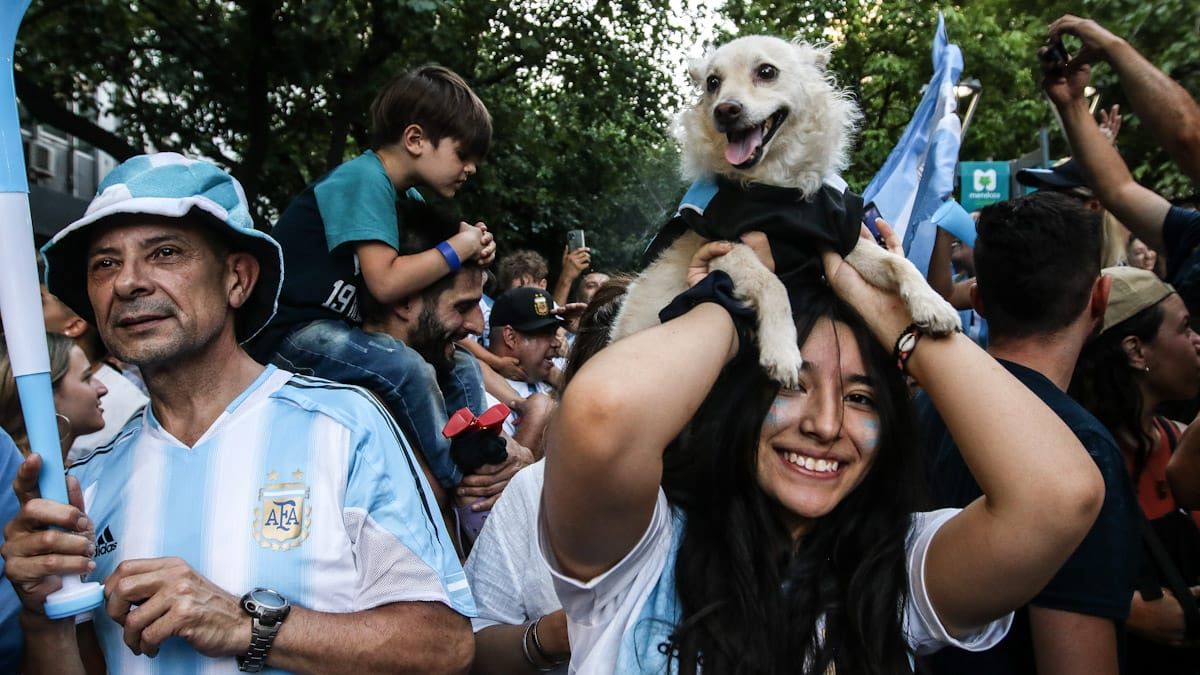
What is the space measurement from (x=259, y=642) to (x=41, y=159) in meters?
17.8

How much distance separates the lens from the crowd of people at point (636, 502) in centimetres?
183

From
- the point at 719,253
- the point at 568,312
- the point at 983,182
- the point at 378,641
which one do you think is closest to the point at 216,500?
the point at 378,641

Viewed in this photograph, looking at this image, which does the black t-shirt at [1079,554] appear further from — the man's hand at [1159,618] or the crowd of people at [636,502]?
the man's hand at [1159,618]

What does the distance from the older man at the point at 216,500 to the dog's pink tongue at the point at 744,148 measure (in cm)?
127

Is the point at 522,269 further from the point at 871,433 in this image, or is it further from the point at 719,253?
the point at 871,433

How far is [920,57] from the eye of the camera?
18.9m

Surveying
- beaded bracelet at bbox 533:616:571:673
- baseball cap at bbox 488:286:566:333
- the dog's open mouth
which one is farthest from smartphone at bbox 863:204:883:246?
baseball cap at bbox 488:286:566:333

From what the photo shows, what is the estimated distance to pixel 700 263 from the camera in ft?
8.32

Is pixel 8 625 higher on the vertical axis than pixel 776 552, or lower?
lower

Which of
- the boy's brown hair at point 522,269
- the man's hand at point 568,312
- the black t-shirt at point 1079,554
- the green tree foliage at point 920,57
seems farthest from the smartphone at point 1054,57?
the green tree foliage at point 920,57

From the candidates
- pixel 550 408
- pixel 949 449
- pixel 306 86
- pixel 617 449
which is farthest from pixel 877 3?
pixel 617 449

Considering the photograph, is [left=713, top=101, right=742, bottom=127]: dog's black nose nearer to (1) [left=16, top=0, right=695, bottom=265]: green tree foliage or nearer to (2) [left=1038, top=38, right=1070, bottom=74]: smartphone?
(2) [left=1038, top=38, right=1070, bottom=74]: smartphone

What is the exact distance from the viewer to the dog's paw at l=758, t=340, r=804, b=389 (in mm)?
2010

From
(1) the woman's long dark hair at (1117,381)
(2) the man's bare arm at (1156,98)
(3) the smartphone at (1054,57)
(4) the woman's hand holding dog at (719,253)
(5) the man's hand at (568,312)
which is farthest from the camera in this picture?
(5) the man's hand at (568,312)
